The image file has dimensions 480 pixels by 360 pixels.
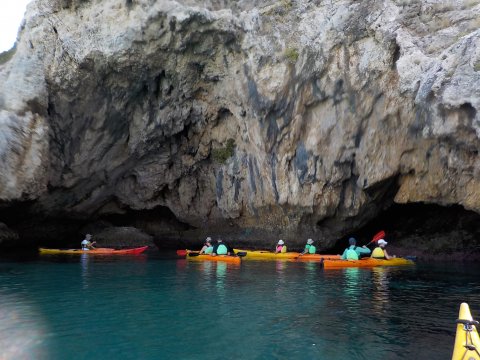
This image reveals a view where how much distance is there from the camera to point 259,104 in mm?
19109

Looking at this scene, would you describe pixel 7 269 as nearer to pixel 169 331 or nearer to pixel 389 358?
pixel 169 331

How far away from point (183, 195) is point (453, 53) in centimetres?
1513

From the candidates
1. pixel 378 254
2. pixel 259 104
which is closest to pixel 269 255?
pixel 378 254

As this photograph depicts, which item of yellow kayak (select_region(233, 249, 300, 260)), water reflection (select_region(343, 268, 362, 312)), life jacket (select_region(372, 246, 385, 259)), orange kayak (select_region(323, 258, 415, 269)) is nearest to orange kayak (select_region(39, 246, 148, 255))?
yellow kayak (select_region(233, 249, 300, 260))

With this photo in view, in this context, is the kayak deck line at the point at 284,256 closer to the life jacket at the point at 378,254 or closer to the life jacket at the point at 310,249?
the life jacket at the point at 310,249

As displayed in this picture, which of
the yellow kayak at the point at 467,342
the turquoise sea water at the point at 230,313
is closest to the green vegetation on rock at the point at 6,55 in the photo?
the turquoise sea water at the point at 230,313

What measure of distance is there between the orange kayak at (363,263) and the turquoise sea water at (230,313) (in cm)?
94

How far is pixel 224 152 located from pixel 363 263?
8471 millimetres

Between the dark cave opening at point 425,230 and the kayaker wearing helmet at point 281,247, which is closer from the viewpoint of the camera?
the kayaker wearing helmet at point 281,247

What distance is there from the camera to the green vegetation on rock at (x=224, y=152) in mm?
22031

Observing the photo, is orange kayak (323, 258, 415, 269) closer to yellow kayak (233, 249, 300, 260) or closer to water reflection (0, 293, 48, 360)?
yellow kayak (233, 249, 300, 260)

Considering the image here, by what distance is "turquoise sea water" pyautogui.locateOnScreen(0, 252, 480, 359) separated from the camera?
760 cm

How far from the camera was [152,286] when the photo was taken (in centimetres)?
1332

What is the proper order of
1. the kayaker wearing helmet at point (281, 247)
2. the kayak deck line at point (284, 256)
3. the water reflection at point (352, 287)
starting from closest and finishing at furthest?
the water reflection at point (352, 287) → the kayak deck line at point (284, 256) → the kayaker wearing helmet at point (281, 247)
